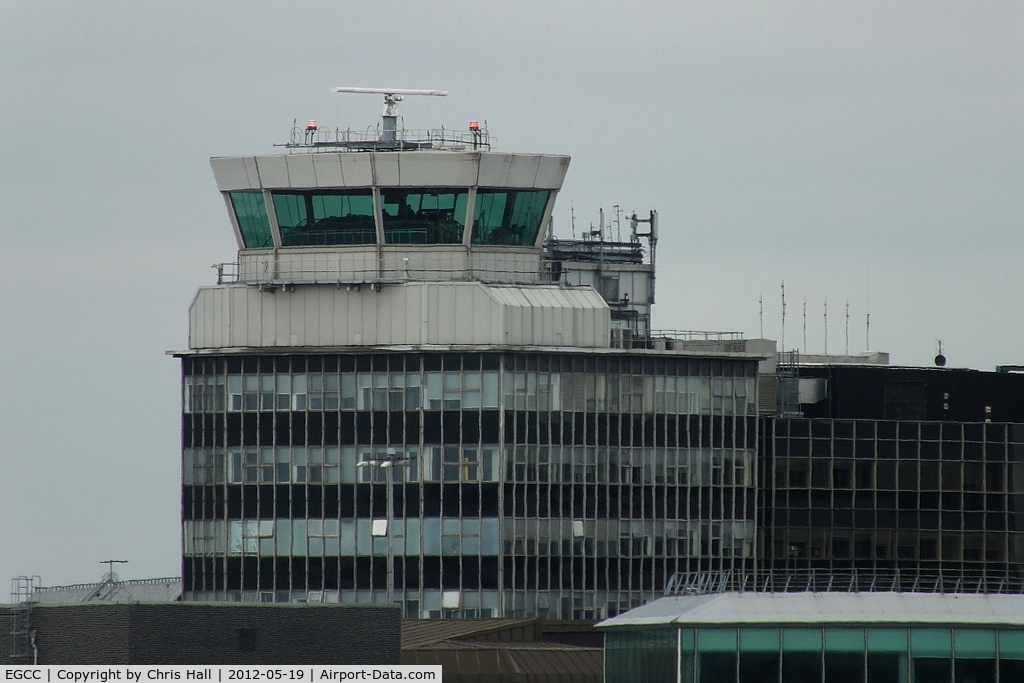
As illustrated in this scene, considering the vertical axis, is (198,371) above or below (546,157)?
below

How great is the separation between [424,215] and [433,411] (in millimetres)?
11301

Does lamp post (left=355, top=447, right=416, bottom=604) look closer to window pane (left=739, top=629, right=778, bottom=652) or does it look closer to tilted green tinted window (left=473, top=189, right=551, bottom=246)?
tilted green tinted window (left=473, top=189, right=551, bottom=246)

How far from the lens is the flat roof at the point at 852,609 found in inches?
4424

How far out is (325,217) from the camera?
164625 mm

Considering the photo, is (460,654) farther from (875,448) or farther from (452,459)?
(875,448)

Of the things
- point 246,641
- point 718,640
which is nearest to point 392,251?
point 246,641

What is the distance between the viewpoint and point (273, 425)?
163m

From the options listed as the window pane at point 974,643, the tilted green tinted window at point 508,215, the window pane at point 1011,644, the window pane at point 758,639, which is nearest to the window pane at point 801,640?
the window pane at point 758,639

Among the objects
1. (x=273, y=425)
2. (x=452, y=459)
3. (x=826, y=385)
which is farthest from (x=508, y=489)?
(x=826, y=385)

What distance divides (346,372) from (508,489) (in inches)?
436

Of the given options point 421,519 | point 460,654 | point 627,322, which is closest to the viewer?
point 460,654

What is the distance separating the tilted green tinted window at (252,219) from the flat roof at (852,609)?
57.0 m

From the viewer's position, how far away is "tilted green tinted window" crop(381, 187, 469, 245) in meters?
163
